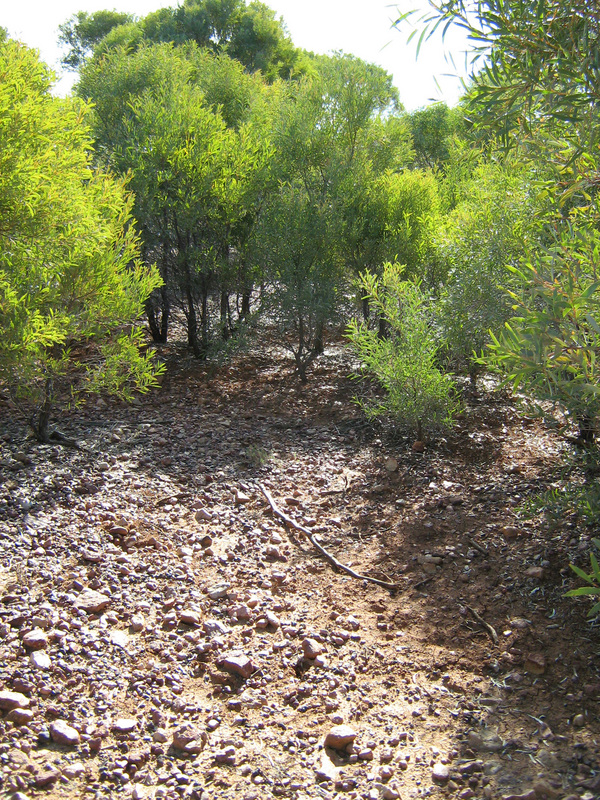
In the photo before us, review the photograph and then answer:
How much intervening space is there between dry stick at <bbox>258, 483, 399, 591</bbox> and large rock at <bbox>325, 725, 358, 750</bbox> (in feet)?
A: 3.47

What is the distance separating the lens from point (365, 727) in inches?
88.9

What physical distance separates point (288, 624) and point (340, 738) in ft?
2.39

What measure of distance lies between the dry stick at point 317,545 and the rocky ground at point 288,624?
1.5 inches

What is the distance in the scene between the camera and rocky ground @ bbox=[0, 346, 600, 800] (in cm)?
204

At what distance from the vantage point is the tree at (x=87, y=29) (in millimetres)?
18547

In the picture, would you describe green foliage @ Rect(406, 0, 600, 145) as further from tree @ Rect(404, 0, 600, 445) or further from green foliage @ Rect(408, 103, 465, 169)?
green foliage @ Rect(408, 103, 465, 169)

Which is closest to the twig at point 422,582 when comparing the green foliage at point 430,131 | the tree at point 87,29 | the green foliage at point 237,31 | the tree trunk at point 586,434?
the tree trunk at point 586,434

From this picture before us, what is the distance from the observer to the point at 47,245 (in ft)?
11.1

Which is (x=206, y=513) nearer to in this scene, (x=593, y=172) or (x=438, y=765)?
(x=438, y=765)

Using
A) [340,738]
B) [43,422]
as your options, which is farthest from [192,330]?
[340,738]

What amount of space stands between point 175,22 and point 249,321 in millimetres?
14653

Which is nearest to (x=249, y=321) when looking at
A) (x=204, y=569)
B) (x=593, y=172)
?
(x=204, y=569)

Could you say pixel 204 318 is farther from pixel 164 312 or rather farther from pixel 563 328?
pixel 563 328

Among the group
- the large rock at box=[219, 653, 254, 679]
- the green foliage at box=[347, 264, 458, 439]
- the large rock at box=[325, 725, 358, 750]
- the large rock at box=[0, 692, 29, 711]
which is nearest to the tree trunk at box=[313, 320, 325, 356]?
the green foliage at box=[347, 264, 458, 439]
